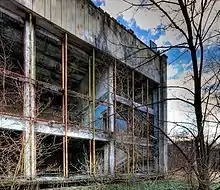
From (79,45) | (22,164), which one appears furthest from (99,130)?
(22,164)

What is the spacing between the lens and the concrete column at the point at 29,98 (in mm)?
8359

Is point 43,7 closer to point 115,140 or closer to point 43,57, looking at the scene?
point 43,57

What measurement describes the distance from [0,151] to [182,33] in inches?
214

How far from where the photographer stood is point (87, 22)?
1116cm

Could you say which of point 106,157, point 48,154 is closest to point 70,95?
point 48,154

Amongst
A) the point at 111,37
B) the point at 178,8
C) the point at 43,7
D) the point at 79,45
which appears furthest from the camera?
the point at 111,37

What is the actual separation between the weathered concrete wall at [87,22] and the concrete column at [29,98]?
0.69 metres

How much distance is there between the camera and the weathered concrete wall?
941 centimetres

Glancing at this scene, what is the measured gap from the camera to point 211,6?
15.6ft

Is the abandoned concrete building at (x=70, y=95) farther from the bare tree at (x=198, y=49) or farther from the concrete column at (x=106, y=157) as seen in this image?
the bare tree at (x=198, y=49)

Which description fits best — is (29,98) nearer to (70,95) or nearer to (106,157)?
(70,95)

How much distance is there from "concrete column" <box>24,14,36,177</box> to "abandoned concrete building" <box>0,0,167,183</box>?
0.08 feet

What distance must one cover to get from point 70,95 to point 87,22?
8.35 feet

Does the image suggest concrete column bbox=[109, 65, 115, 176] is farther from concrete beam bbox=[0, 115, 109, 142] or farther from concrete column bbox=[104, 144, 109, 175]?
concrete beam bbox=[0, 115, 109, 142]
